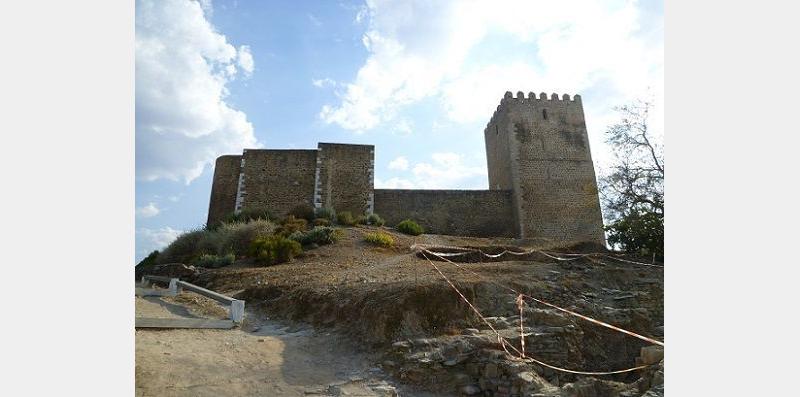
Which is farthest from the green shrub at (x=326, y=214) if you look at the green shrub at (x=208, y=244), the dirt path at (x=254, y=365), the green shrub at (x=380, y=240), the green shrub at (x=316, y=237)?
the dirt path at (x=254, y=365)

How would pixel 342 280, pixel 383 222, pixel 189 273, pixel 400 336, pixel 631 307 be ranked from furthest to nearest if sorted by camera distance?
pixel 383 222 → pixel 189 273 → pixel 342 280 → pixel 631 307 → pixel 400 336

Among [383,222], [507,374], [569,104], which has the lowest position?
[507,374]

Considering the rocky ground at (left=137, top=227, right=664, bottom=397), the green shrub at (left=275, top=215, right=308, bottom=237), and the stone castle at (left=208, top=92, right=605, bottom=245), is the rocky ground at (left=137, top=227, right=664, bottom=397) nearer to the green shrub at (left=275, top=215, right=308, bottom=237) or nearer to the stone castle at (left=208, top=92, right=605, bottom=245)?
the green shrub at (left=275, top=215, right=308, bottom=237)

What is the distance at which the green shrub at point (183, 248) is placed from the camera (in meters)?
16.5

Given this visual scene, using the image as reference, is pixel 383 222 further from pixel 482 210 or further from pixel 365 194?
pixel 482 210

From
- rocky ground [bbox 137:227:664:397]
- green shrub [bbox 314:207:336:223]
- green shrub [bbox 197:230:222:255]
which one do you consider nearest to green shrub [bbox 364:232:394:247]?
green shrub [bbox 314:207:336:223]

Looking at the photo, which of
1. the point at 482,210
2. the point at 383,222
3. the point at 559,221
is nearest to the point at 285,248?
the point at 383,222

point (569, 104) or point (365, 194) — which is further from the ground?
point (569, 104)

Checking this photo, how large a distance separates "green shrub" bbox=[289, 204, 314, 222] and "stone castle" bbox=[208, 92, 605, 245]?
0.62m

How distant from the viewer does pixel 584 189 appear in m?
21.7

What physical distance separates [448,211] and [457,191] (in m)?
1.12

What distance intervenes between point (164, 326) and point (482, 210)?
16062 millimetres

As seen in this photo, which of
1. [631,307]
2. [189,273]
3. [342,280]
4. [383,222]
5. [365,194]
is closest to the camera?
[631,307]

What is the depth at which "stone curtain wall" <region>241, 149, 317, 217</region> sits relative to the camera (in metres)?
20.4
